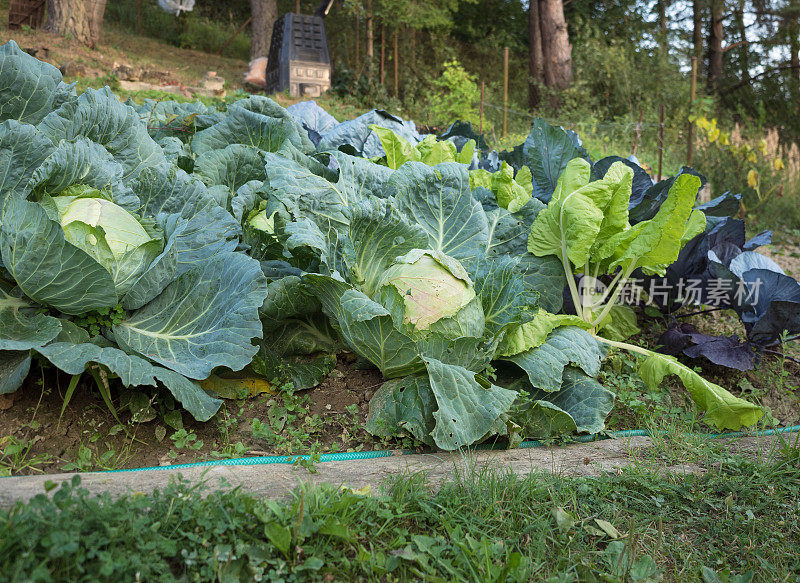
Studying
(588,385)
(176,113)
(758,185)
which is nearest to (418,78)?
(758,185)

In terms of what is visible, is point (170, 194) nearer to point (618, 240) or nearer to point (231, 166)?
point (231, 166)

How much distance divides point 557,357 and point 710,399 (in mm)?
753

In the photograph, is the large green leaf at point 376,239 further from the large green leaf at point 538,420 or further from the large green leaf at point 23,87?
the large green leaf at point 23,87

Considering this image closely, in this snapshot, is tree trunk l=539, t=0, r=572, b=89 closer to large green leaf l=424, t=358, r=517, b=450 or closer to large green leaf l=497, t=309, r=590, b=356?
large green leaf l=497, t=309, r=590, b=356

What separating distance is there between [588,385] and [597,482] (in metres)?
0.58

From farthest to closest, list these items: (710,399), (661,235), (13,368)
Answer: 1. (661,235)
2. (710,399)
3. (13,368)

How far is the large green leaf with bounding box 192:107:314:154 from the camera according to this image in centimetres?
315

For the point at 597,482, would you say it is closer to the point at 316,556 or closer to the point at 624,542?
the point at 624,542

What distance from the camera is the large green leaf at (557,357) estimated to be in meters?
2.40

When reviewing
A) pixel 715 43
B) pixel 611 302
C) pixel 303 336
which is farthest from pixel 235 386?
pixel 715 43

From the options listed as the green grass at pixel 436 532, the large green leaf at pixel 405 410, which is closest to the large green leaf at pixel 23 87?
the green grass at pixel 436 532

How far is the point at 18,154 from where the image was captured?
2164mm

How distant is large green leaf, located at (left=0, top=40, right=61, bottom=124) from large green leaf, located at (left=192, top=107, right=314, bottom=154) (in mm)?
759

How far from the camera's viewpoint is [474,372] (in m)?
2.35
